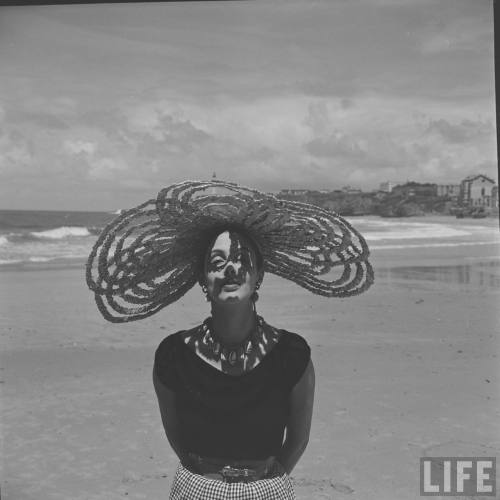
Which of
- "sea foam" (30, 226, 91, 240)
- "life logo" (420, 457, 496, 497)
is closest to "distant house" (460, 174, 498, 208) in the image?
"life logo" (420, 457, 496, 497)

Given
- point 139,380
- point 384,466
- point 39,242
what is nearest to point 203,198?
point 384,466

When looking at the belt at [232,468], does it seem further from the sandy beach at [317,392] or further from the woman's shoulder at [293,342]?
the sandy beach at [317,392]

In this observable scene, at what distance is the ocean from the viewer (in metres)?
10.7

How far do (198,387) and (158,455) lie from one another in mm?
1915

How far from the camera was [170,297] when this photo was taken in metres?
1.99

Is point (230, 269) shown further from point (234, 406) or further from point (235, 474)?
point (235, 474)

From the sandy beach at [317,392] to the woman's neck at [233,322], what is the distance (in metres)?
1.60

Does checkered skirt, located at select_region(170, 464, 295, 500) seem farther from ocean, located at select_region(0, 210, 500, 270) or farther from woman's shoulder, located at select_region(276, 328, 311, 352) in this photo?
ocean, located at select_region(0, 210, 500, 270)

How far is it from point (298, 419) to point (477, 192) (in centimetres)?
785

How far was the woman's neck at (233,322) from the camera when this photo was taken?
1.83 m

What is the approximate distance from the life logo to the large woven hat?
1663 mm

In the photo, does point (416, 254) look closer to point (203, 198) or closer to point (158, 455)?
point (158, 455)

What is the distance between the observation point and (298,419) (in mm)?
1832

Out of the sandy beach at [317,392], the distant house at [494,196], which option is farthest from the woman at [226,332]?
the distant house at [494,196]
